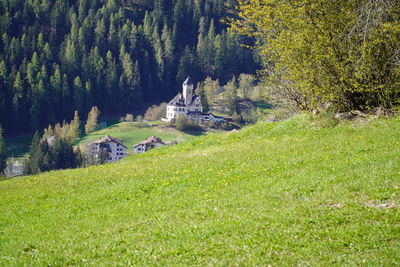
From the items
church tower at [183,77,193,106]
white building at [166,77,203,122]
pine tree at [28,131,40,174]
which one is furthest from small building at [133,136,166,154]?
church tower at [183,77,193,106]

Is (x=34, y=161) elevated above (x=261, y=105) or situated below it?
below

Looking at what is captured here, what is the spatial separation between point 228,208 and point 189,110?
15044 cm

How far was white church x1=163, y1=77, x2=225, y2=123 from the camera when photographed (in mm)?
155000

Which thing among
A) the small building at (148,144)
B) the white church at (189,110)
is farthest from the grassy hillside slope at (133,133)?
the white church at (189,110)

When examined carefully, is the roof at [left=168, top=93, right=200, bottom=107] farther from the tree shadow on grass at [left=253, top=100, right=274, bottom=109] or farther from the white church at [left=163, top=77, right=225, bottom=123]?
the tree shadow on grass at [left=253, top=100, right=274, bottom=109]

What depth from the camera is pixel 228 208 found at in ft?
40.4

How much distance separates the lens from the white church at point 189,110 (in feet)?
509

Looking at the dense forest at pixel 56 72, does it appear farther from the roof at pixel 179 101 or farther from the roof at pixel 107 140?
the roof at pixel 107 140

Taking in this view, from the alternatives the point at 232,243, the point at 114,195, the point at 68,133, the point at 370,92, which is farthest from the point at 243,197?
the point at 68,133

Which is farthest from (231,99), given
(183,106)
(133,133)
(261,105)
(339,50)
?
(339,50)

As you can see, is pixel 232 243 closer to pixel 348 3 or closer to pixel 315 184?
pixel 315 184

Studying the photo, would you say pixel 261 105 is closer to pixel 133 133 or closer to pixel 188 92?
pixel 188 92

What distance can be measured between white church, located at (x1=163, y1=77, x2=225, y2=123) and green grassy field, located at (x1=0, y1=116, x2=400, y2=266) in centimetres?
13338

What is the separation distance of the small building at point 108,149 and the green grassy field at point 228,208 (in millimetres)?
100064
